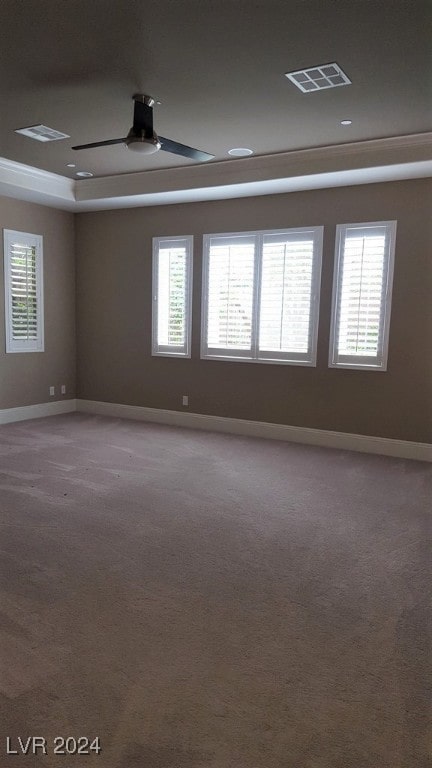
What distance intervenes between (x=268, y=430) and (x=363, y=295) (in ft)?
6.26

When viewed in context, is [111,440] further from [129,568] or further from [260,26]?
[260,26]

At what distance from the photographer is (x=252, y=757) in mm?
1658

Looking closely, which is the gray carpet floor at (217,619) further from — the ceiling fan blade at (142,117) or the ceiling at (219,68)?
the ceiling at (219,68)

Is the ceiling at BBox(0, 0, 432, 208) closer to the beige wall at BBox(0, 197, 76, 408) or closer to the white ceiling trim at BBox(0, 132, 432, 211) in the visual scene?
the white ceiling trim at BBox(0, 132, 432, 211)

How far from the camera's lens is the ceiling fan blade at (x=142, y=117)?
3850mm

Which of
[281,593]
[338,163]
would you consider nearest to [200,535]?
[281,593]

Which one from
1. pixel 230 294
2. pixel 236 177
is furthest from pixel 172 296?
pixel 236 177

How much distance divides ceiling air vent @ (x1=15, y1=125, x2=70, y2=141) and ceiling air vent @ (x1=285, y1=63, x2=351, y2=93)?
229cm

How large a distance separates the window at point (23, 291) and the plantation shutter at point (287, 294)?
10.2 ft

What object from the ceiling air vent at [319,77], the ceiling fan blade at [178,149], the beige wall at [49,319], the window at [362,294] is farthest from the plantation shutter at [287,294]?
the beige wall at [49,319]

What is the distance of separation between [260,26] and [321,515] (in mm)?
3143

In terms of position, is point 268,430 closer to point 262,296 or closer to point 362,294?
point 262,296

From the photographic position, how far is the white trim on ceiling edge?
18.0 ft

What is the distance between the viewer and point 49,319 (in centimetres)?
725
